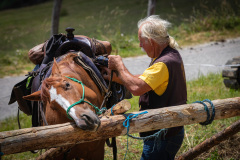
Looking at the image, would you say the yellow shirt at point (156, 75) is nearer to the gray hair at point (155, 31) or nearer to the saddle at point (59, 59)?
the gray hair at point (155, 31)

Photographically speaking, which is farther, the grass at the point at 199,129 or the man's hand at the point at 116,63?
the grass at the point at 199,129

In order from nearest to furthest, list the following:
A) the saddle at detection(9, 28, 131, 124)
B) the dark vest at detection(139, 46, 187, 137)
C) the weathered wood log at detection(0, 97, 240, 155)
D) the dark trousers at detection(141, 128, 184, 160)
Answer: the weathered wood log at detection(0, 97, 240, 155) < the dark vest at detection(139, 46, 187, 137) < the dark trousers at detection(141, 128, 184, 160) < the saddle at detection(9, 28, 131, 124)

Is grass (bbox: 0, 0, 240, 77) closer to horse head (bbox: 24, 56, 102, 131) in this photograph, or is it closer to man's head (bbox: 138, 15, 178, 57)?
horse head (bbox: 24, 56, 102, 131)

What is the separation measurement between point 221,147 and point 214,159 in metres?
0.25

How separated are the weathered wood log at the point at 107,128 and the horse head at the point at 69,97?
3.7 inches

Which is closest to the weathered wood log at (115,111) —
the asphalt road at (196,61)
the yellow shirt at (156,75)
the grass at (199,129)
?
the yellow shirt at (156,75)

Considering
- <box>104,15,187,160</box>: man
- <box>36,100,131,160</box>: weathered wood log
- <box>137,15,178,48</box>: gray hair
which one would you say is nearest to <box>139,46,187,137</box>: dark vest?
<box>104,15,187,160</box>: man

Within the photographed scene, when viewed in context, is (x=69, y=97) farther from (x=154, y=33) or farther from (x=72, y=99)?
(x=154, y=33)

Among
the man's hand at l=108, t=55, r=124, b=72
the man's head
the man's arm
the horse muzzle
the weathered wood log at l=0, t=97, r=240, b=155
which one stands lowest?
the weathered wood log at l=0, t=97, r=240, b=155

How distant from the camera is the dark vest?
2430mm

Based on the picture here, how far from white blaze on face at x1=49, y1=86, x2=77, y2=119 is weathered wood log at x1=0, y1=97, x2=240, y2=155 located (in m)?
0.09

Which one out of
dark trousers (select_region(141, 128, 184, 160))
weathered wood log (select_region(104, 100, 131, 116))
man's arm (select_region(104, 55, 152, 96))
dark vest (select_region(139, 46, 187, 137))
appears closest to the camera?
weathered wood log (select_region(104, 100, 131, 116))

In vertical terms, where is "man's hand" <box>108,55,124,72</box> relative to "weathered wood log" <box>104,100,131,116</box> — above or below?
above

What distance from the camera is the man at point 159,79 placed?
7.73 feet
